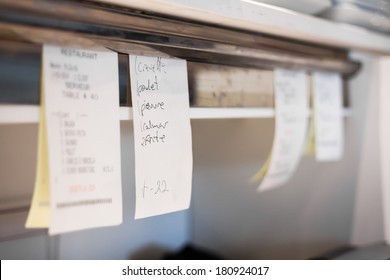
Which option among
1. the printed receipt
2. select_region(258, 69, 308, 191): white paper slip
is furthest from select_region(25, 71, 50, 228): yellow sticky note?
select_region(258, 69, 308, 191): white paper slip

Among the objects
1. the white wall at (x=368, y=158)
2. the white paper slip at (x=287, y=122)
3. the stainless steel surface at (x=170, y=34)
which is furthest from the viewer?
the white wall at (x=368, y=158)

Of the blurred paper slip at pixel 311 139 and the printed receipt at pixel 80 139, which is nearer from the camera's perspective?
the printed receipt at pixel 80 139

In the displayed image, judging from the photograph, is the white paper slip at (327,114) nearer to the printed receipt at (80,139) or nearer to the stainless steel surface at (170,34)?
the stainless steel surface at (170,34)

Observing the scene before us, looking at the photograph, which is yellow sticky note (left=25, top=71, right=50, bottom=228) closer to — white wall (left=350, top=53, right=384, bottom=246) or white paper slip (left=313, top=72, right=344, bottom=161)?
white paper slip (left=313, top=72, right=344, bottom=161)

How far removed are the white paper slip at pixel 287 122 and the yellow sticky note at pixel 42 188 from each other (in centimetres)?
42

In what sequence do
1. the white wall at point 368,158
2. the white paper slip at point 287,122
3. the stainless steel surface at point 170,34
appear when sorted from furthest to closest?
1. the white wall at point 368,158
2. the white paper slip at point 287,122
3. the stainless steel surface at point 170,34

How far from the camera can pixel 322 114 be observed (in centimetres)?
72

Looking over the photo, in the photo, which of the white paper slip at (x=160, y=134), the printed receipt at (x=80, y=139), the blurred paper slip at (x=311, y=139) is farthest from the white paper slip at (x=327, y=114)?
the printed receipt at (x=80, y=139)

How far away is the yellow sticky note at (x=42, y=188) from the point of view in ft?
1.19

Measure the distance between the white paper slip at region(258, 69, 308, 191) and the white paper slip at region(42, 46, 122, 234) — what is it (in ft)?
1.12

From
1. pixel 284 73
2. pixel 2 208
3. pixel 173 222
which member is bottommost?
pixel 173 222

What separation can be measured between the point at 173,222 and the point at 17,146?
464 mm

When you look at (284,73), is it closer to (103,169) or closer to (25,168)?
(103,169)
